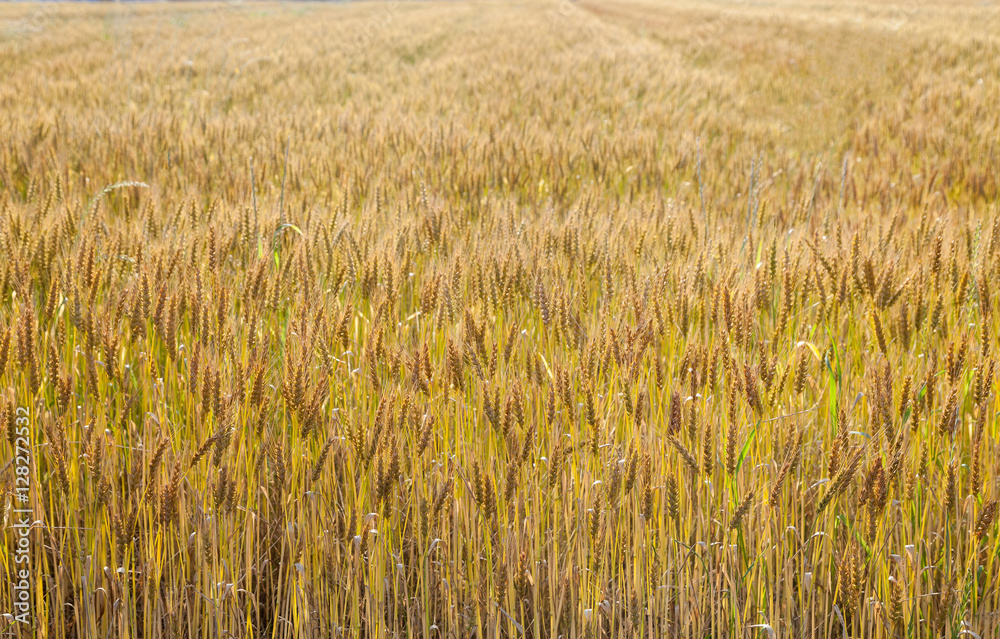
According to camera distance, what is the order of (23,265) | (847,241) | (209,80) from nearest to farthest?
1. (23,265)
2. (847,241)
3. (209,80)

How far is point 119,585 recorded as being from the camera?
1211 millimetres

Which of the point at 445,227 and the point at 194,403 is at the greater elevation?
the point at 445,227

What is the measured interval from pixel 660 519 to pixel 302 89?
6.99 m

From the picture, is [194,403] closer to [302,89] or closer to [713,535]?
[713,535]

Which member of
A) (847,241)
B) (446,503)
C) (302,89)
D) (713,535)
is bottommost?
(713,535)

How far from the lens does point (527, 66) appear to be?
944cm

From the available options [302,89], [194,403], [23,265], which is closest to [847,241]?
[194,403]

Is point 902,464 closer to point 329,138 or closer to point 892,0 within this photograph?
point 329,138

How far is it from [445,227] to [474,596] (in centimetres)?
148

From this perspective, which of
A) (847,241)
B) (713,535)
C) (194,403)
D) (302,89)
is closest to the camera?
(713,535)

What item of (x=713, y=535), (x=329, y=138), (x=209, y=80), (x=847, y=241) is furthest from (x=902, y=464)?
(x=209, y=80)

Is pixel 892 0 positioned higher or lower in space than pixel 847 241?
higher

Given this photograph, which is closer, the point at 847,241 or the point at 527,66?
the point at 847,241

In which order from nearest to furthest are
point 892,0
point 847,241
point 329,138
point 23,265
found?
1. point 23,265
2. point 847,241
3. point 329,138
4. point 892,0
